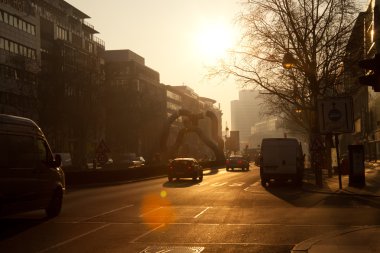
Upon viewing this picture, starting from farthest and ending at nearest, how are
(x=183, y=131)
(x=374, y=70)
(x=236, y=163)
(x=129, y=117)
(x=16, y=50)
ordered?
(x=183, y=131)
(x=129, y=117)
(x=16, y=50)
(x=236, y=163)
(x=374, y=70)

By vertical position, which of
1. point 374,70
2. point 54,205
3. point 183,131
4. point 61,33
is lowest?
point 54,205

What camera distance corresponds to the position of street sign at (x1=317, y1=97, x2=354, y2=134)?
91.4 feet

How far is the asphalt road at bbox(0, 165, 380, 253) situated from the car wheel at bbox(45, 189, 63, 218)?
30 centimetres

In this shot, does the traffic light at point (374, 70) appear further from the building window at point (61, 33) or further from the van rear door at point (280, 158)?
the building window at point (61, 33)

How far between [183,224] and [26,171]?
161 inches

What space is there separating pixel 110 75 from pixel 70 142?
84.9 ft

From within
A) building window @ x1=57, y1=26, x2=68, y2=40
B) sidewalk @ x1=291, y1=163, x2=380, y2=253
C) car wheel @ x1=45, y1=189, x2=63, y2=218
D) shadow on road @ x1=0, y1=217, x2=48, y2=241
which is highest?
building window @ x1=57, y1=26, x2=68, y2=40

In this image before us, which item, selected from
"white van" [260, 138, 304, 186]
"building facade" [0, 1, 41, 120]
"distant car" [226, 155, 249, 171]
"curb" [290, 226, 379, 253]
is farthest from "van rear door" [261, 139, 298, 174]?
"distant car" [226, 155, 249, 171]

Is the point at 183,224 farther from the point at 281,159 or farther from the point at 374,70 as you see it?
the point at 281,159

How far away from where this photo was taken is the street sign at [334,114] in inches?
1096

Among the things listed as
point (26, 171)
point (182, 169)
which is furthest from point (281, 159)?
point (26, 171)

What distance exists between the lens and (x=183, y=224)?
46.7 ft

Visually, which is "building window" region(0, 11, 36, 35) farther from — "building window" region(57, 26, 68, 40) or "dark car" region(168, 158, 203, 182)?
"dark car" region(168, 158, 203, 182)

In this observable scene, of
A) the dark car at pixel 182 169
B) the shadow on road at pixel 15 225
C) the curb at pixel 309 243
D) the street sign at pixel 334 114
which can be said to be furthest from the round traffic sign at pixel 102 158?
the curb at pixel 309 243
